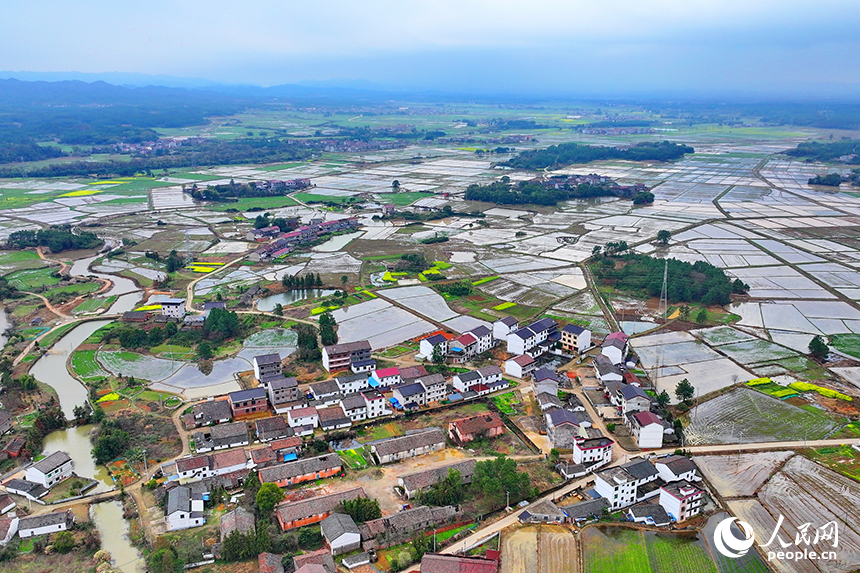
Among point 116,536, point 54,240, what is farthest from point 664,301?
point 54,240

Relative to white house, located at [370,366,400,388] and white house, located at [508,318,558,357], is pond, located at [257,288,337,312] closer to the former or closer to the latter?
white house, located at [370,366,400,388]

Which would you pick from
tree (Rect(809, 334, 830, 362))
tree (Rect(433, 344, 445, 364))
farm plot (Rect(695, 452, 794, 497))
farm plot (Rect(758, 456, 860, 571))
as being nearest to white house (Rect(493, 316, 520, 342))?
tree (Rect(433, 344, 445, 364))

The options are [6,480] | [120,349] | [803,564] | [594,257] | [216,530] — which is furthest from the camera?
[594,257]

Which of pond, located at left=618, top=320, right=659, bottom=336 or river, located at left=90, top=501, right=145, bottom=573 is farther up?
pond, located at left=618, top=320, right=659, bottom=336

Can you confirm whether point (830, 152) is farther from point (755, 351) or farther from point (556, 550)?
Answer: point (556, 550)

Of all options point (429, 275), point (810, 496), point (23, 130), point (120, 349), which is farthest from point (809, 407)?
point (23, 130)

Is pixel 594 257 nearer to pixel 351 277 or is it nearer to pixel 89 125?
pixel 351 277
